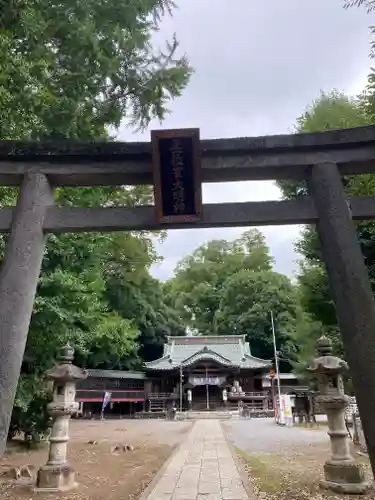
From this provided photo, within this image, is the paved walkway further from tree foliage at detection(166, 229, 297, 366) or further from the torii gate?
tree foliage at detection(166, 229, 297, 366)

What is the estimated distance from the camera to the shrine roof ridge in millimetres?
4477

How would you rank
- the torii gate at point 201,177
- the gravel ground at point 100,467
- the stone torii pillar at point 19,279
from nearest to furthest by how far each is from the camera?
the stone torii pillar at point 19,279 < the torii gate at point 201,177 < the gravel ground at point 100,467

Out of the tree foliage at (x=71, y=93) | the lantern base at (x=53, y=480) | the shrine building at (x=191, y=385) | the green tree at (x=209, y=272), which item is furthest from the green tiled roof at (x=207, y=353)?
the lantern base at (x=53, y=480)

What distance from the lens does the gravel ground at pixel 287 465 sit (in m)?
6.02

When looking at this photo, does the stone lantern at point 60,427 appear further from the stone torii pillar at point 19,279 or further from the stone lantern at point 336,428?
the stone lantern at point 336,428

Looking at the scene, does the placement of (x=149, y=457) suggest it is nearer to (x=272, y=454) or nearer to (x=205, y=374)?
(x=272, y=454)

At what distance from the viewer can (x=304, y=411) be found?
2031 centimetres

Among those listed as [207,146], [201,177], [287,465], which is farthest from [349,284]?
[287,465]

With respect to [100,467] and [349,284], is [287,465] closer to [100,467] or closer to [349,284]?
[100,467]

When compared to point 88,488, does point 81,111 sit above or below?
above

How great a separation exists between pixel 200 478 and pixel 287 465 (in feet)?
7.98

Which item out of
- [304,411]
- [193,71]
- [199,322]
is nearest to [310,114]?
[193,71]

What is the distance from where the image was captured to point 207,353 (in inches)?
1247

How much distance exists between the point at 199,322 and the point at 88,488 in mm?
45973
